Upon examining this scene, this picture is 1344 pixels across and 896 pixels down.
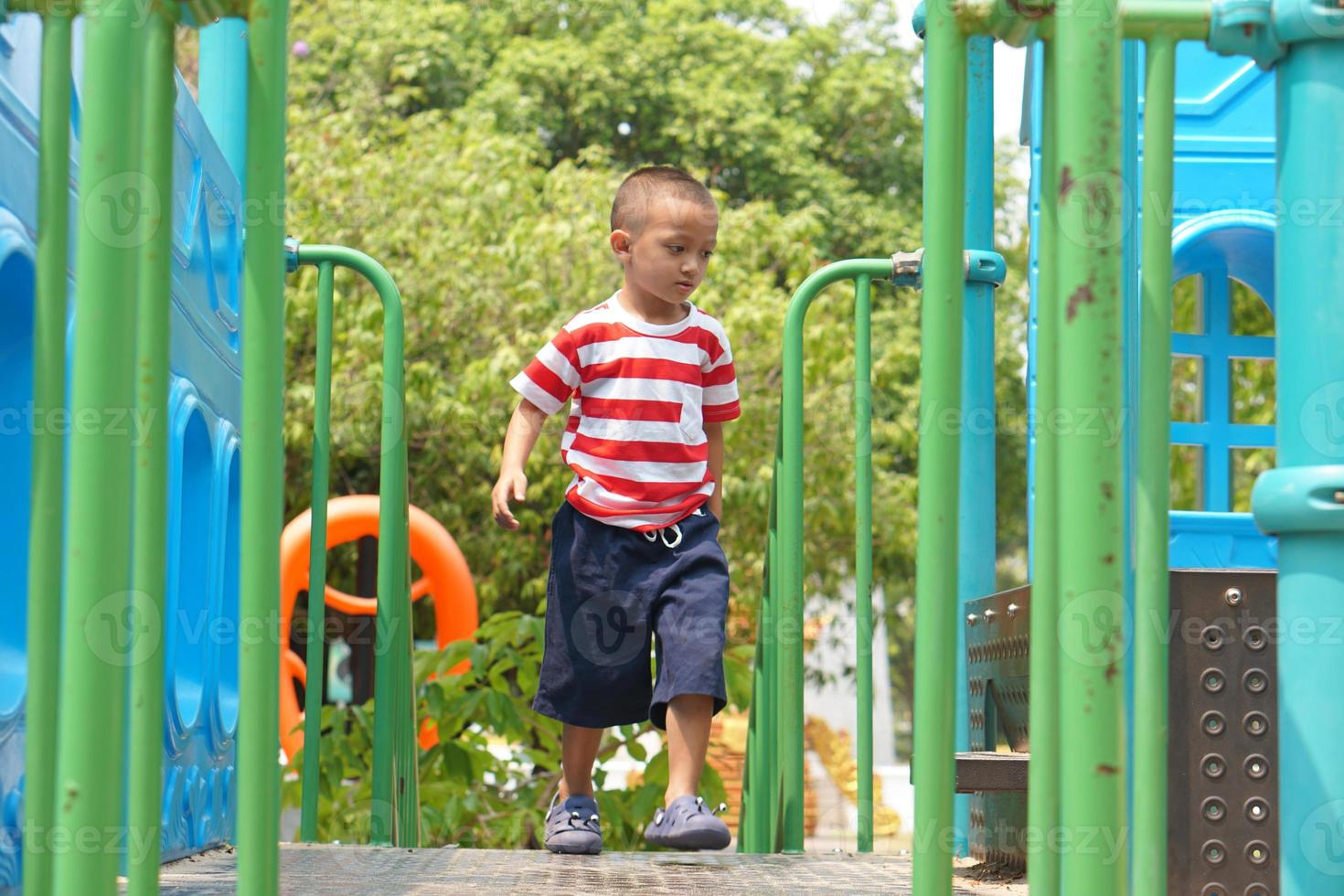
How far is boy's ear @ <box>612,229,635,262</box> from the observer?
301 centimetres

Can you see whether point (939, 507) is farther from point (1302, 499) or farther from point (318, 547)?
point (318, 547)

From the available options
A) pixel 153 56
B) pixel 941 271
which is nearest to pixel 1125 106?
pixel 941 271

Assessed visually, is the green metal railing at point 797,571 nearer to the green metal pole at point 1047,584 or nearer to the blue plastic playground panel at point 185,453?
the blue plastic playground panel at point 185,453

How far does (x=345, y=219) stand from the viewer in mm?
10859

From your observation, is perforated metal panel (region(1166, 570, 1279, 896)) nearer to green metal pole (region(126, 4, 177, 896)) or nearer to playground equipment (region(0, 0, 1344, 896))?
playground equipment (region(0, 0, 1344, 896))

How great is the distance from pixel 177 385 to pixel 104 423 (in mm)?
1508

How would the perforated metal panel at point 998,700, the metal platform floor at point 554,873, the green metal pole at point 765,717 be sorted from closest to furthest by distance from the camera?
A: the metal platform floor at point 554,873 → the perforated metal panel at point 998,700 → the green metal pole at point 765,717

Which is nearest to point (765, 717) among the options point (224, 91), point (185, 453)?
point (185, 453)

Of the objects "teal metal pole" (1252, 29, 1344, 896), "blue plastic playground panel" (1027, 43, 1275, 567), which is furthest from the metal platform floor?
"blue plastic playground panel" (1027, 43, 1275, 567)

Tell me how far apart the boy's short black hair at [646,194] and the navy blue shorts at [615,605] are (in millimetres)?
545

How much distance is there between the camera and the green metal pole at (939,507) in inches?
50.8

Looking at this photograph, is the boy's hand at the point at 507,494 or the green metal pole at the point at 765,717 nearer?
the boy's hand at the point at 507,494

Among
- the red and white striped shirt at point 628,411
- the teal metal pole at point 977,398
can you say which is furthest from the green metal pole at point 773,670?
the teal metal pole at point 977,398

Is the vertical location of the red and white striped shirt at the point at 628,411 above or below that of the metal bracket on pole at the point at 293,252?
below
